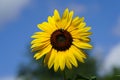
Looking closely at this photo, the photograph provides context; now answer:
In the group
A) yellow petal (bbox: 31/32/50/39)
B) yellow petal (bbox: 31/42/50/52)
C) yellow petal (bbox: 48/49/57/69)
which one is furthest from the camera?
yellow petal (bbox: 31/32/50/39)

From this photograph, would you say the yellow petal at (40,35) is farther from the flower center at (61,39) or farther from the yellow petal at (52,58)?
the yellow petal at (52,58)

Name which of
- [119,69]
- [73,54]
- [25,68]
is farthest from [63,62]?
[25,68]

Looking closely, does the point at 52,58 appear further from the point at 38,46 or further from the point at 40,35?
the point at 40,35

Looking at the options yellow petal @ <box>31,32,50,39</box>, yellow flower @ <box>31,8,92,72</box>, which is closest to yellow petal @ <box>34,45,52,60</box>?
yellow flower @ <box>31,8,92,72</box>

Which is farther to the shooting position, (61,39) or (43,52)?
(61,39)

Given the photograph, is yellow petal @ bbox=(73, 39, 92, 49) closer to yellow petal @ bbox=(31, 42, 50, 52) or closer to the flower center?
the flower center

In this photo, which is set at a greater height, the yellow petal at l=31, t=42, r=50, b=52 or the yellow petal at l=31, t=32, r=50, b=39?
the yellow petal at l=31, t=32, r=50, b=39

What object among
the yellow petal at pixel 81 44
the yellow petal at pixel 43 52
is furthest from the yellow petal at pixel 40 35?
the yellow petal at pixel 81 44

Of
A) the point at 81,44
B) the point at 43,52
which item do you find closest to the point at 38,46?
the point at 43,52
